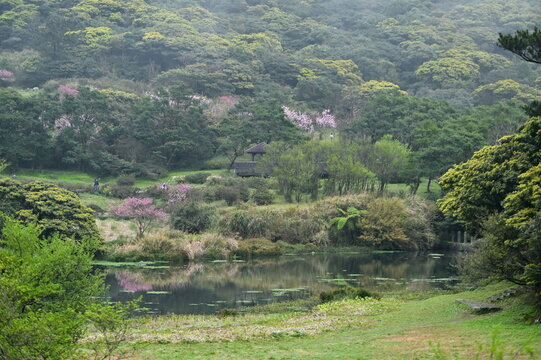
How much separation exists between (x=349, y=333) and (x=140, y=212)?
29.2m

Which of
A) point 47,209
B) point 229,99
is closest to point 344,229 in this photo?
point 47,209

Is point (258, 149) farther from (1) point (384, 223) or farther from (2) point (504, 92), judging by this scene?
(2) point (504, 92)

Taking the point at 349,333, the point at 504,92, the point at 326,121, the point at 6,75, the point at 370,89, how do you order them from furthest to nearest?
the point at 504,92 → the point at 370,89 → the point at 6,75 → the point at 326,121 → the point at 349,333

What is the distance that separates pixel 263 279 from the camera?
119 feet

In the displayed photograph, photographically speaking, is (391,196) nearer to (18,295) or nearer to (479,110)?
(479,110)

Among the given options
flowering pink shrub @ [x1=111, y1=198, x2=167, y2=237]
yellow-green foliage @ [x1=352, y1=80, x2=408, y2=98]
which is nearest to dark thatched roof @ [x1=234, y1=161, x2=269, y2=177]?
flowering pink shrub @ [x1=111, y1=198, x2=167, y2=237]

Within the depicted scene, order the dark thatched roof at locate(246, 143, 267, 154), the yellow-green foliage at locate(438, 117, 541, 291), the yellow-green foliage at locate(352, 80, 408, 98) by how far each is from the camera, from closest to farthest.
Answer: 1. the yellow-green foliage at locate(438, 117, 541, 291)
2. the dark thatched roof at locate(246, 143, 267, 154)
3. the yellow-green foliage at locate(352, 80, 408, 98)

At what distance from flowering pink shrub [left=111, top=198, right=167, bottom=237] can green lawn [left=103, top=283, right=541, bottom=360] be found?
22812mm

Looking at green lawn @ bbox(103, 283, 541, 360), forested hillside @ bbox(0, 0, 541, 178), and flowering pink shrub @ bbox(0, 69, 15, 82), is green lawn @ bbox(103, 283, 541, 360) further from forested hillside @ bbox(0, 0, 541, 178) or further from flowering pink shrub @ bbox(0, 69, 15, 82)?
flowering pink shrub @ bbox(0, 69, 15, 82)

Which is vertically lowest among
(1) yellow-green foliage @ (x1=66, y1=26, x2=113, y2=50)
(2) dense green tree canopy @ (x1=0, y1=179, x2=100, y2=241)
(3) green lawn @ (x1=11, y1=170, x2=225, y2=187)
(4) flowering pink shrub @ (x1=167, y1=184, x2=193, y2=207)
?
(3) green lawn @ (x1=11, y1=170, x2=225, y2=187)

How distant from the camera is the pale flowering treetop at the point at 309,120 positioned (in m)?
75.6

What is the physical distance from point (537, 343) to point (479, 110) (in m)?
55.1

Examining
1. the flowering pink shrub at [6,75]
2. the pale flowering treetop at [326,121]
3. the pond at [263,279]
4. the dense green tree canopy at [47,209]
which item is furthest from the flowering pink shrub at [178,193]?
the flowering pink shrub at [6,75]

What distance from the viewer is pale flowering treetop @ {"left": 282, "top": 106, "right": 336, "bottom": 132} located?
75625 millimetres
